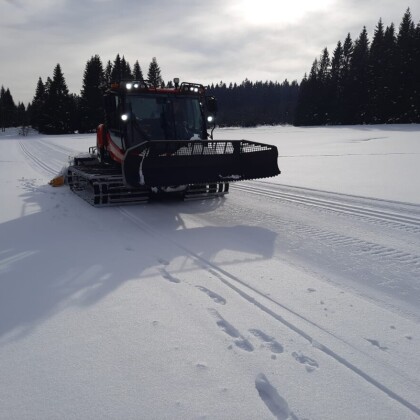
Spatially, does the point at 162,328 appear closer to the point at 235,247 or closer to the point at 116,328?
the point at 116,328

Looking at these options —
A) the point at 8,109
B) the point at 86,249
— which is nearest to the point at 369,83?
the point at 86,249

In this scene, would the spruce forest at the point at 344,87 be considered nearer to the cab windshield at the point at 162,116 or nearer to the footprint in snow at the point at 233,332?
the cab windshield at the point at 162,116

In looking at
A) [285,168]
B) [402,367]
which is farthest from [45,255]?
[285,168]

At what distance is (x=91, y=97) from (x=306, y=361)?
53706 millimetres

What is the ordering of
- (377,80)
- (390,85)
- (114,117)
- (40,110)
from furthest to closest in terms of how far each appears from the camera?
(40,110) < (377,80) < (390,85) < (114,117)

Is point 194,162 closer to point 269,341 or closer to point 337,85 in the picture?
point 269,341

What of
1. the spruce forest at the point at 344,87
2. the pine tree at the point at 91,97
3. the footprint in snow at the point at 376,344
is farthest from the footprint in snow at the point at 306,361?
the pine tree at the point at 91,97

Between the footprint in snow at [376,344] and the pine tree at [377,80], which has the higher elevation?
the pine tree at [377,80]

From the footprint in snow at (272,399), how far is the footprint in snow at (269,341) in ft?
1.04

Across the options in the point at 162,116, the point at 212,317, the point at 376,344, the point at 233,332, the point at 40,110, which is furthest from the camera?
the point at 40,110

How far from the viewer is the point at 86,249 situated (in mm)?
5379

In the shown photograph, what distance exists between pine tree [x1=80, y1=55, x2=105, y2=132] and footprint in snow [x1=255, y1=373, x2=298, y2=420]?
173 feet

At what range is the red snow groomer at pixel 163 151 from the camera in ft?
22.6

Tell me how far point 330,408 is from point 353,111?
56.8m
